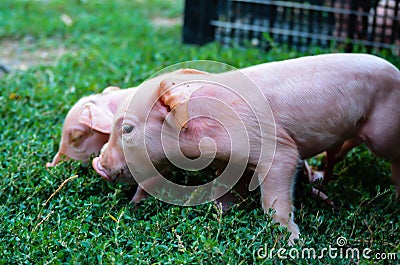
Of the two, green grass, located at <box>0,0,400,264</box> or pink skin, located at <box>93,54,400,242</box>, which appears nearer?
green grass, located at <box>0,0,400,264</box>

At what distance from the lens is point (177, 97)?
11.1ft

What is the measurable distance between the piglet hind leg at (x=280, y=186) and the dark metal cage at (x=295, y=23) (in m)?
2.99

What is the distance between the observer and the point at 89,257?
3.03 m

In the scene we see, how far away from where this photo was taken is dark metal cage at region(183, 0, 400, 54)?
253 inches

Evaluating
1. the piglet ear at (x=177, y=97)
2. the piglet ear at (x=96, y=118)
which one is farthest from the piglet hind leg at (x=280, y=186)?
the piglet ear at (x=96, y=118)

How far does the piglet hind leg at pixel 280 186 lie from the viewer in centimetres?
333

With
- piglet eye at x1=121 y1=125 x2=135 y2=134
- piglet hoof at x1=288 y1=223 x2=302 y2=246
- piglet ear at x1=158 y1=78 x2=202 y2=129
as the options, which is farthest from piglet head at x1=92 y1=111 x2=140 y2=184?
piglet hoof at x1=288 y1=223 x2=302 y2=246

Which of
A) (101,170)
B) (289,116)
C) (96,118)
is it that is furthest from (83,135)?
(289,116)

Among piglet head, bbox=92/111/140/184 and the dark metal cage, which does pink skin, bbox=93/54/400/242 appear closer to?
piglet head, bbox=92/111/140/184

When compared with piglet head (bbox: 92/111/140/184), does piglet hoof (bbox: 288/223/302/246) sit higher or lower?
lower

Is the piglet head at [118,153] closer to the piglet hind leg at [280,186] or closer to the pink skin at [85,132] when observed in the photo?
the pink skin at [85,132]

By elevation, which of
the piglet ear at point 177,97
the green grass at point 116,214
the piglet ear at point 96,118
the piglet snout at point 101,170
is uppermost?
the piglet ear at point 177,97

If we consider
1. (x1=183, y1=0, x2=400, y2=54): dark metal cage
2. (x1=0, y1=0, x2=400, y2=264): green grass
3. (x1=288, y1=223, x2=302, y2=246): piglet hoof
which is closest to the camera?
(x1=0, y1=0, x2=400, y2=264): green grass

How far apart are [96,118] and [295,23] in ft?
11.1
